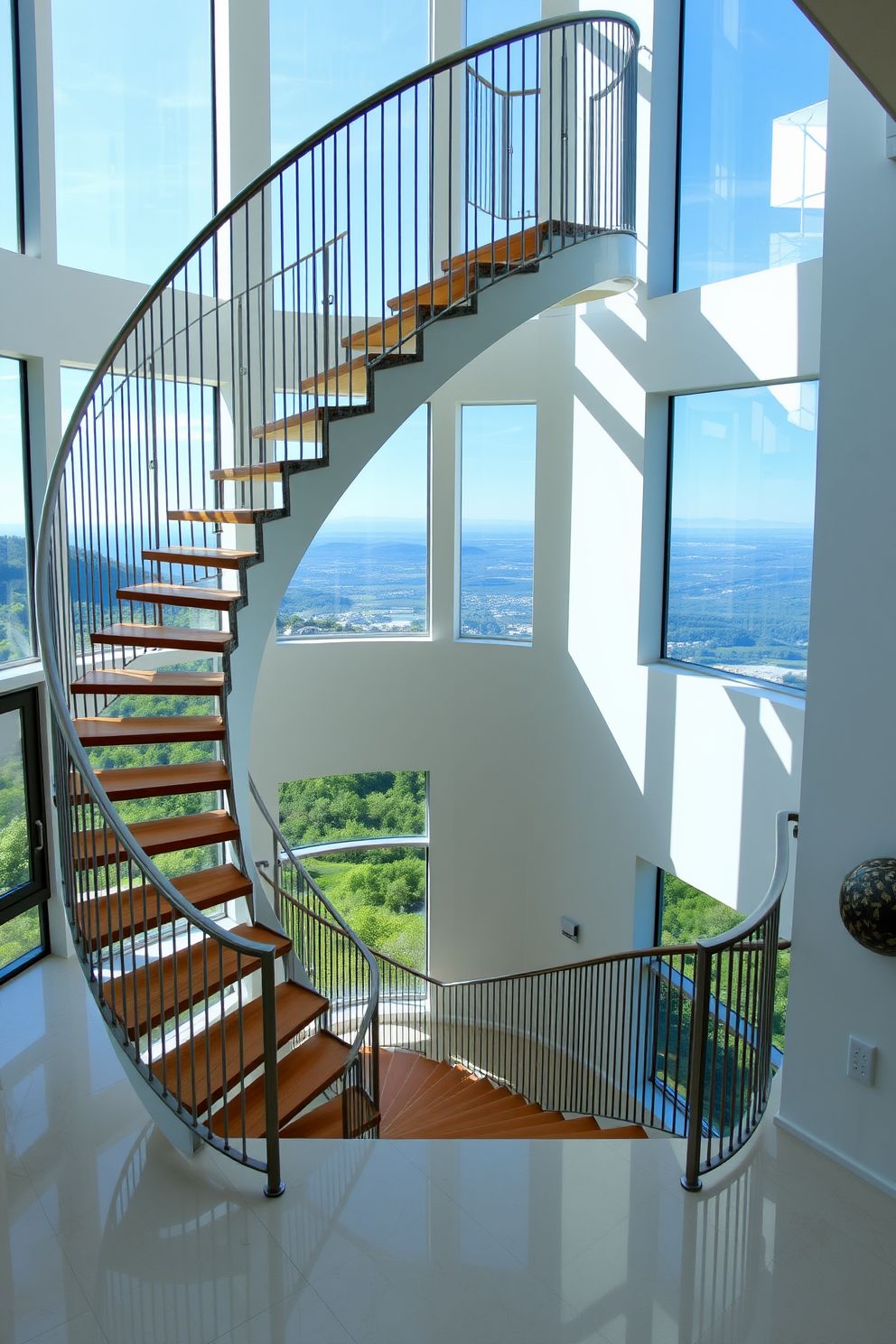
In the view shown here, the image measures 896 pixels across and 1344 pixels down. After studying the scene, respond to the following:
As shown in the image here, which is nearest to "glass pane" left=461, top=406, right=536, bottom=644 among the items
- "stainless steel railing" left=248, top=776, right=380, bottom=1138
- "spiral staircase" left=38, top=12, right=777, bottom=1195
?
"spiral staircase" left=38, top=12, right=777, bottom=1195

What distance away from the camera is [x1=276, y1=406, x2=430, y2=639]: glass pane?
25.5 feet

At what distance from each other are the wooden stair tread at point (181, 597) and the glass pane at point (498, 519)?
3452 mm

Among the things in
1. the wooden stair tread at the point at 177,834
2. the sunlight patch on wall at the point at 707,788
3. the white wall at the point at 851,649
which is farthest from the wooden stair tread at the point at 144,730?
the sunlight patch on wall at the point at 707,788

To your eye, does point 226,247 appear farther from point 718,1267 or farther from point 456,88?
point 718,1267

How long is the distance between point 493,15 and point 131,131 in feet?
10.6

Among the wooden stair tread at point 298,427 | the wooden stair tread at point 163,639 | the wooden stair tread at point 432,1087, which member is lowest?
the wooden stair tread at point 432,1087

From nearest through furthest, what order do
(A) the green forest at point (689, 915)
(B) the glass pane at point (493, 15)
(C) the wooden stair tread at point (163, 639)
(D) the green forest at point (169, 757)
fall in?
(C) the wooden stair tread at point (163, 639) < (A) the green forest at point (689, 915) < (D) the green forest at point (169, 757) < (B) the glass pane at point (493, 15)

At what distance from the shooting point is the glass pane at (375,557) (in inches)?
307

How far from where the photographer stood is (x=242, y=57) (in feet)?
22.3

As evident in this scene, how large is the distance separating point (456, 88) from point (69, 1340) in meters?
8.35

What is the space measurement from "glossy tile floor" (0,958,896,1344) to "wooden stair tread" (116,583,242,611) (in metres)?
2.34

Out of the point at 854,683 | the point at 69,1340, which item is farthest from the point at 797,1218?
the point at 69,1340

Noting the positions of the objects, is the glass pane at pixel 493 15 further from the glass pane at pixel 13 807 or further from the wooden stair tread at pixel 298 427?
the glass pane at pixel 13 807

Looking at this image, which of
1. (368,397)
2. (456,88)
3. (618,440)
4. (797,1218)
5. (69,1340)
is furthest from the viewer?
(456,88)
